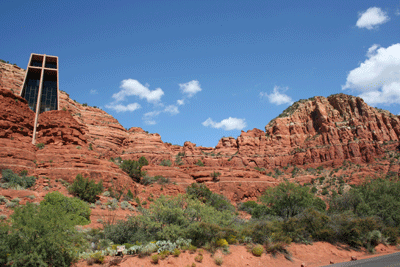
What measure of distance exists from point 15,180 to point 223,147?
69.8 meters

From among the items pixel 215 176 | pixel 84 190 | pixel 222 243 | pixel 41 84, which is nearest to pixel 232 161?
pixel 215 176

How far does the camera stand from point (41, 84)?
45.0m

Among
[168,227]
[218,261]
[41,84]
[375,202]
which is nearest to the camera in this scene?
[218,261]

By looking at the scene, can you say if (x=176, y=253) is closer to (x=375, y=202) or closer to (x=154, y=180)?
(x=375, y=202)

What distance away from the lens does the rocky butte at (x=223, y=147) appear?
3091cm

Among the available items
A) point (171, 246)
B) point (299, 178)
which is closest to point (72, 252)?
point (171, 246)

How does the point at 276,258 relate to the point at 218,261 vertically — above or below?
below

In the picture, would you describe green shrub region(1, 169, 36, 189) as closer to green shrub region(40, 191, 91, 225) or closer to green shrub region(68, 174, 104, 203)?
green shrub region(68, 174, 104, 203)

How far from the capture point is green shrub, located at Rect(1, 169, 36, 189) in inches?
907

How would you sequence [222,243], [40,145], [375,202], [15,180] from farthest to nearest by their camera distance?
[40,145]
[375,202]
[15,180]
[222,243]

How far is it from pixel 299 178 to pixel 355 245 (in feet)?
152

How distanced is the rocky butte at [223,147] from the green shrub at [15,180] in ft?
6.06

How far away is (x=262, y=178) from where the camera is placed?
54.0 metres

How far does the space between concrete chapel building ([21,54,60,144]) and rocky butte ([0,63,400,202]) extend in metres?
4.55
